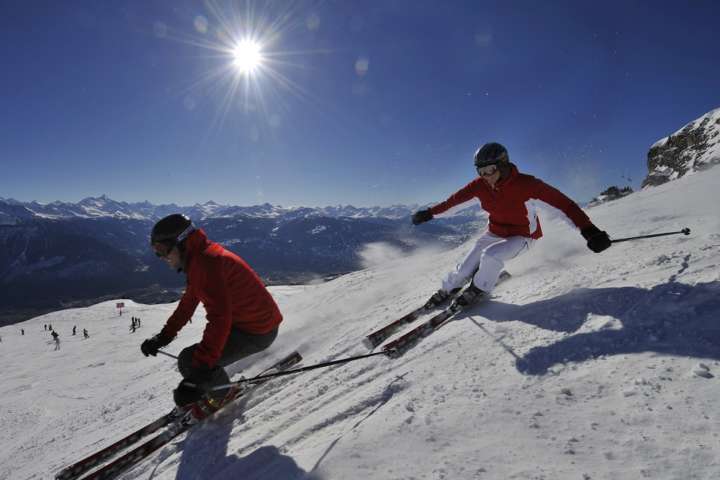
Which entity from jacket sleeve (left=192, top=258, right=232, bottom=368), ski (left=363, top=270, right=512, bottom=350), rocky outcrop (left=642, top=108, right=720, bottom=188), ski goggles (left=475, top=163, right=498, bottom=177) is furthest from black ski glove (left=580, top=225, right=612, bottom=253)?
rocky outcrop (left=642, top=108, right=720, bottom=188)

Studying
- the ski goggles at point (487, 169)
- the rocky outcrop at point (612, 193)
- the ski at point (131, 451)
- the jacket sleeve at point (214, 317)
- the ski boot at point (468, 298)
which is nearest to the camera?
the jacket sleeve at point (214, 317)

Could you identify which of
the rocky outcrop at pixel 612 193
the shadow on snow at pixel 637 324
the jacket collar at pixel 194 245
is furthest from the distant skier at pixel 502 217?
the rocky outcrop at pixel 612 193

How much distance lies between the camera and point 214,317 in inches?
154

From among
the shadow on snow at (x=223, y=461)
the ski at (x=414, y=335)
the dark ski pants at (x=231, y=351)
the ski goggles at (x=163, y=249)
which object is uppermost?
the ski goggles at (x=163, y=249)

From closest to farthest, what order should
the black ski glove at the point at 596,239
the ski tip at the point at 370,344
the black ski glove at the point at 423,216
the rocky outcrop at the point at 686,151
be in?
the black ski glove at the point at 596,239, the ski tip at the point at 370,344, the black ski glove at the point at 423,216, the rocky outcrop at the point at 686,151

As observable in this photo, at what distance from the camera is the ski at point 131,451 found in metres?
4.02

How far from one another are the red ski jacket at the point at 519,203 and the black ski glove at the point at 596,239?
110 millimetres

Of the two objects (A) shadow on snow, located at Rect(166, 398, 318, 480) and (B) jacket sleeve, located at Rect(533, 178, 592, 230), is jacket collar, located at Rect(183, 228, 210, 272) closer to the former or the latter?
(A) shadow on snow, located at Rect(166, 398, 318, 480)

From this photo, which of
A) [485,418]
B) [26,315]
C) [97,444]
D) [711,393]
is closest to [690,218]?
[711,393]

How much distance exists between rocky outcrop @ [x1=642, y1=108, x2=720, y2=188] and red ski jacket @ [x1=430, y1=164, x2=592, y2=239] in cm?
2173

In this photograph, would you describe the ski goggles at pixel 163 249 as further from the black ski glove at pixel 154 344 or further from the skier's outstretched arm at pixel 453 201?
the skier's outstretched arm at pixel 453 201

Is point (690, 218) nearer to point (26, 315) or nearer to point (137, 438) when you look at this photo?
point (137, 438)

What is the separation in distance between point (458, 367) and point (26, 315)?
803 ft

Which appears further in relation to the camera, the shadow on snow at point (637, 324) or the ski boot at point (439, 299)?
the ski boot at point (439, 299)
